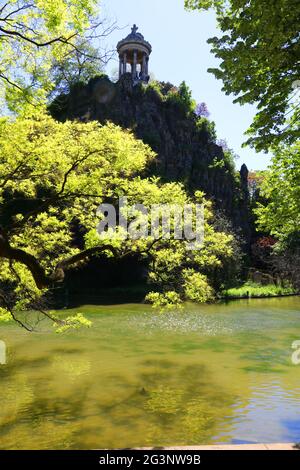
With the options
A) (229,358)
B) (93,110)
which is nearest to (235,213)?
(93,110)

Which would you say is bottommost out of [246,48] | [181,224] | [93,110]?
[181,224]

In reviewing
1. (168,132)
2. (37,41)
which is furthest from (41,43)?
(168,132)

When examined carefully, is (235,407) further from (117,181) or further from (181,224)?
(117,181)

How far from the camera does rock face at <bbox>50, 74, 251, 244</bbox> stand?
5641 cm

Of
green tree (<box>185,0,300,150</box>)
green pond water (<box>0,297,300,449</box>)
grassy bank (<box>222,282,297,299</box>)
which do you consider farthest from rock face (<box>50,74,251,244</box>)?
green tree (<box>185,0,300,150</box>)

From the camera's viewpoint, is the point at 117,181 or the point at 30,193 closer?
the point at 117,181

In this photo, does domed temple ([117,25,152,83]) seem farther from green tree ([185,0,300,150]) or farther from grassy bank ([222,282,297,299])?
green tree ([185,0,300,150])

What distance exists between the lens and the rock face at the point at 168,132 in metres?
56.4

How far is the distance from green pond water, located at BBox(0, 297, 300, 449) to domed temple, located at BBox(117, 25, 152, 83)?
52.0 meters

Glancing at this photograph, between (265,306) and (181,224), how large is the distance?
26437 millimetres

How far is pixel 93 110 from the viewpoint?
183ft

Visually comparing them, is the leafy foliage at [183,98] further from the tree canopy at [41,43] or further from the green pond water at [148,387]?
the tree canopy at [41,43]

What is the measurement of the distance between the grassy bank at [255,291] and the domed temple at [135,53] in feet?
121

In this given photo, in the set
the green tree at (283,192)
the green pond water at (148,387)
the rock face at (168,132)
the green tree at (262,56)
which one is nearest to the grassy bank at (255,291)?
the rock face at (168,132)
